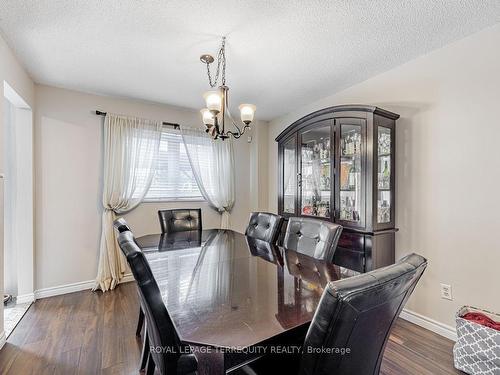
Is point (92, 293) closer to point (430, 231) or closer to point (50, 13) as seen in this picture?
point (50, 13)

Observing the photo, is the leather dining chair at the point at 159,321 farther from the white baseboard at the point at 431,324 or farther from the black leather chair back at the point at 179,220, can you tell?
the white baseboard at the point at 431,324

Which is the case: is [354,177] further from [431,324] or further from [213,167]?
[213,167]

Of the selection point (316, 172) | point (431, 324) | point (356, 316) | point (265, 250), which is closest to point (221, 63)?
point (316, 172)

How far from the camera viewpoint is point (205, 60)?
2336mm

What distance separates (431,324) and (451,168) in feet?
4.45

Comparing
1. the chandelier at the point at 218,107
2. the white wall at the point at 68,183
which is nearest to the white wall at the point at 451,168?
the chandelier at the point at 218,107

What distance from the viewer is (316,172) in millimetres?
3014

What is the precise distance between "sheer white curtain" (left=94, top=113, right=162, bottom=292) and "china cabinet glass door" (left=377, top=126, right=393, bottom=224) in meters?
2.76

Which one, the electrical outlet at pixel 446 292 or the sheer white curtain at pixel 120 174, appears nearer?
the electrical outlet at pixel 446 292

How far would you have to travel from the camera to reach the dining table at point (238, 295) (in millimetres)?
849

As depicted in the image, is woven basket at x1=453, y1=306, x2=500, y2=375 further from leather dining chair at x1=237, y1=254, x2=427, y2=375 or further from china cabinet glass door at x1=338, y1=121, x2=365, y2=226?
leather dining chair at x1=237, y1=254, x2=427, y2=375

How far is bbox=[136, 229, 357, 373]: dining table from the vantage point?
0.85 m

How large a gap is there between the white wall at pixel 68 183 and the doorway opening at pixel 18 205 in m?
0.11

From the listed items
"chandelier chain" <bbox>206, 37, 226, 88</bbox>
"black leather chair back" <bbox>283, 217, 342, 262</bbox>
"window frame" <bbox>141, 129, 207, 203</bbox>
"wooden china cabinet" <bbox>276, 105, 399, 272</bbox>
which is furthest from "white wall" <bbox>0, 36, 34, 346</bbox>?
"wooden china cabinet" <bbox>276, 105, 399, 272</bbox>
